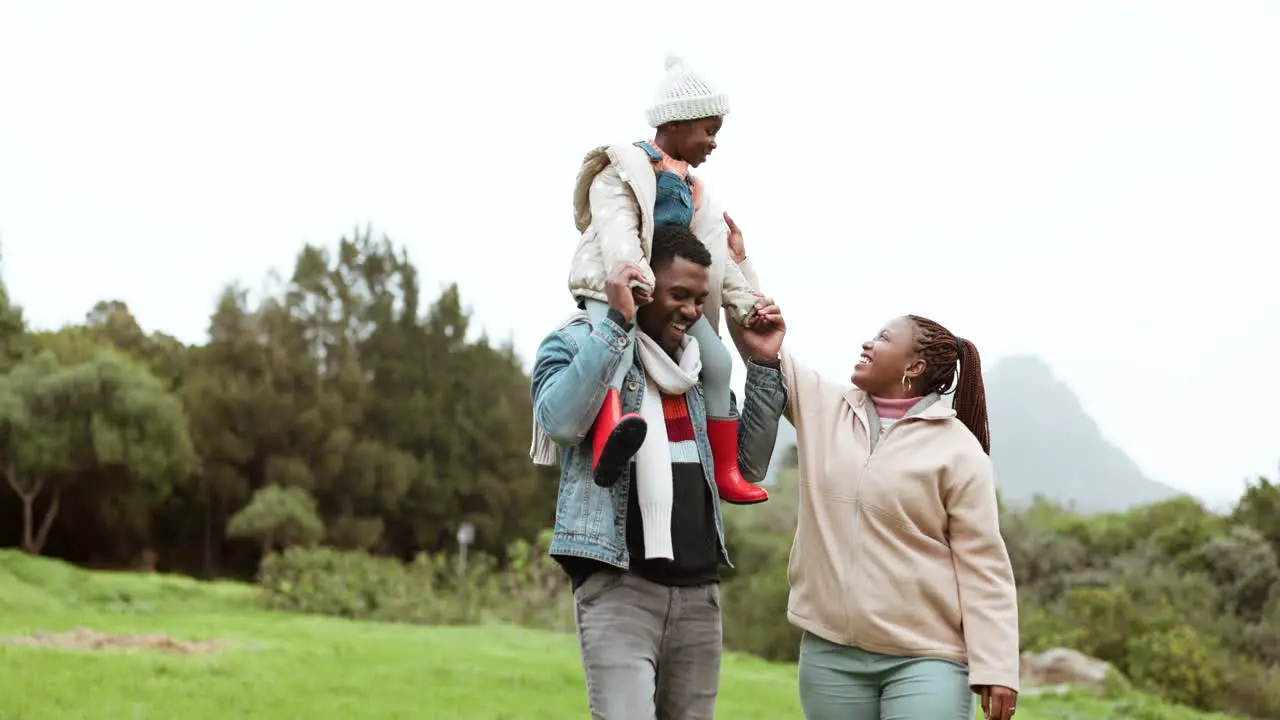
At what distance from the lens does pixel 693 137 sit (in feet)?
11.3

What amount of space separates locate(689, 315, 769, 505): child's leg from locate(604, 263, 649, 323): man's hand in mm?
362

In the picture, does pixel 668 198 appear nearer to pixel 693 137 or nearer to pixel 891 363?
pixel 693 137

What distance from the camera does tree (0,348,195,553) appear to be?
24859 millimetres

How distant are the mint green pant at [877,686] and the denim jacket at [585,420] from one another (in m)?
0.42

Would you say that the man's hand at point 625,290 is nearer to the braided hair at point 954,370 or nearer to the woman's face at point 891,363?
the woman's face at point 891,363

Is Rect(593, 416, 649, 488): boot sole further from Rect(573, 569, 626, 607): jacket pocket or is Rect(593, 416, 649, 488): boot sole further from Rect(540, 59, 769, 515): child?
Rect(573, 569, 626, 607): jacket pocket

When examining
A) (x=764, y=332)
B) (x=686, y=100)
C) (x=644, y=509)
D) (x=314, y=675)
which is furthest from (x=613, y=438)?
(x=314, y=675)

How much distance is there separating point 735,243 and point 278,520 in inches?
993

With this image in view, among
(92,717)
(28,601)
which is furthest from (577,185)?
(28,601)

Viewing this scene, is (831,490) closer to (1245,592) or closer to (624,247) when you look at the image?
(624,247)

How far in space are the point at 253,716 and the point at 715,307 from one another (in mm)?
5922

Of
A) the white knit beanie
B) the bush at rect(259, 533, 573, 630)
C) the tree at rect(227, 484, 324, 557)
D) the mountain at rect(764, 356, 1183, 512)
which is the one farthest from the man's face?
the mountain at rect(764, 356, 1183, 512)

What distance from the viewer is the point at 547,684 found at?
Result: 34.7 ft

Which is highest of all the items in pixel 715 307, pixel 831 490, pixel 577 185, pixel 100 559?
pixel 577 185
